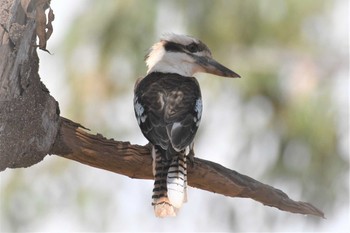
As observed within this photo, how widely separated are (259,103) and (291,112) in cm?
24

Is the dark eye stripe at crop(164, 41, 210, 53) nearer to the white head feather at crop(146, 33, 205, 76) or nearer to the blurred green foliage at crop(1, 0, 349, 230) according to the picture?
the white head feather at crop(146, 33, 205, 76)

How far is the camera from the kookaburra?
5.12m

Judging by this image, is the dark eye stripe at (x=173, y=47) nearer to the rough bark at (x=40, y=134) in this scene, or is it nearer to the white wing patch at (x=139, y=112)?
the white wing patch at (x=139, y=112)

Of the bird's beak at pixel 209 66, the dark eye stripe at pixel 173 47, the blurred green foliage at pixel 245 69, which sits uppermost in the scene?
the blurred green foliage at pixel 245 69

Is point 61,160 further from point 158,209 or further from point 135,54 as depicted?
point 158,209

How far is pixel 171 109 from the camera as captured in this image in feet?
18.0

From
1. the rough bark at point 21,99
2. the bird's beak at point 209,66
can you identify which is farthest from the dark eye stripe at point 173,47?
the rough bark at point 21,99

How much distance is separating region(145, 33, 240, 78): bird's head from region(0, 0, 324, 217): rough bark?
104 centimetres

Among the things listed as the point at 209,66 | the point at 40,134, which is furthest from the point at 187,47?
the point at 40,134

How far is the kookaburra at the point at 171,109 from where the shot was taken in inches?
202

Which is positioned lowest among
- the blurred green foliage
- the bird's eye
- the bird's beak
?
the bird's beak

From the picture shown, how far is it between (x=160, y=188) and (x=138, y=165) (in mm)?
198

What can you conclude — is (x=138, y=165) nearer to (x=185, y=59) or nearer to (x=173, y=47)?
(x=185, y=59)

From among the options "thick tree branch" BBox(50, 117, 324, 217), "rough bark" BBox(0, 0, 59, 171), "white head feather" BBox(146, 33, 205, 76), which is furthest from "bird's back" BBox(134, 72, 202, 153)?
"rough bark" BBox(0, 0, 59, 171)
